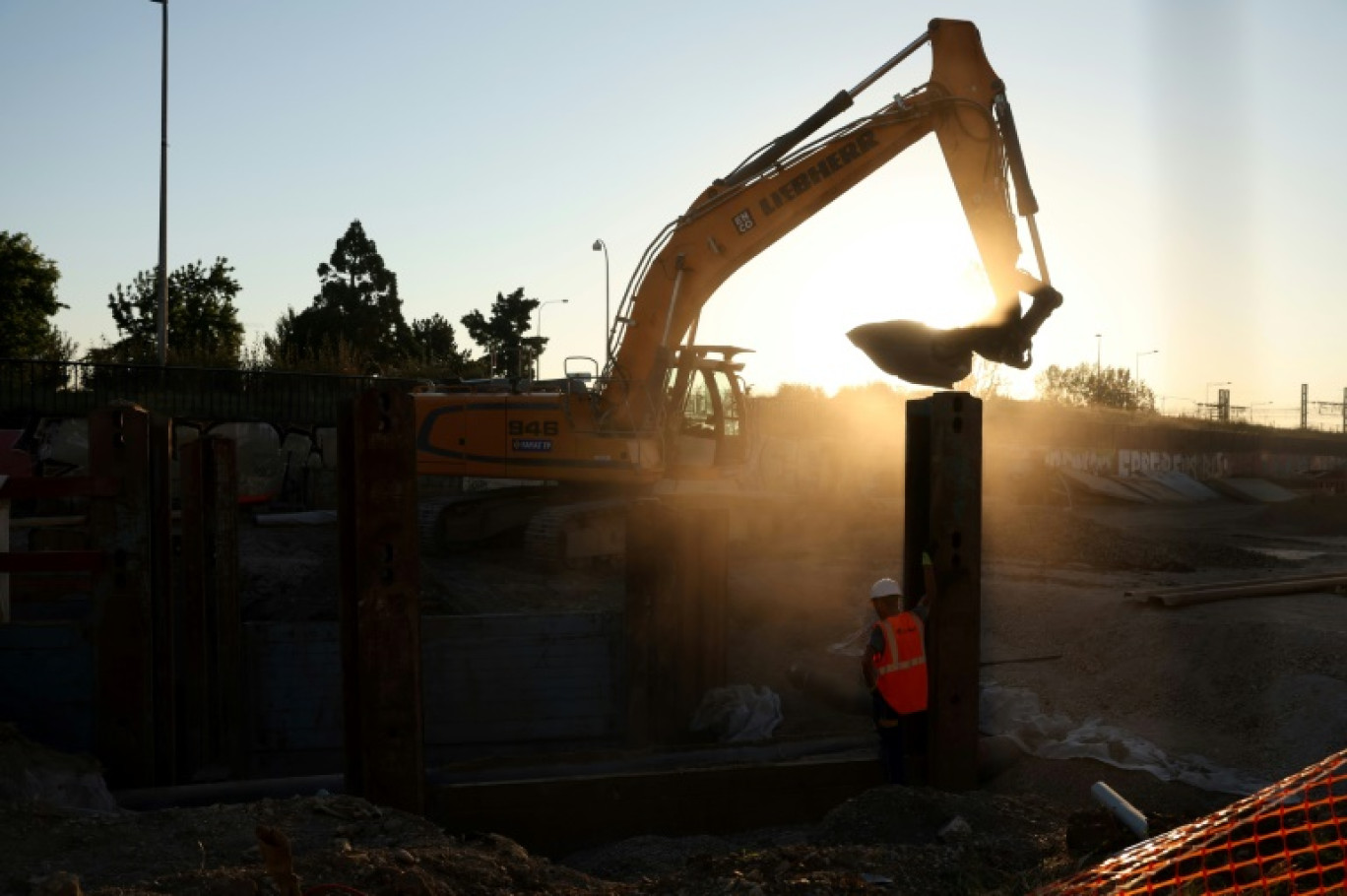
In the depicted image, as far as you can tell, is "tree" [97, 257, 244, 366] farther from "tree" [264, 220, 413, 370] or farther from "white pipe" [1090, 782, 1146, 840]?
"white pipe" [1090, 782, 1146, 840]

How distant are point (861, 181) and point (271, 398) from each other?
694 inches

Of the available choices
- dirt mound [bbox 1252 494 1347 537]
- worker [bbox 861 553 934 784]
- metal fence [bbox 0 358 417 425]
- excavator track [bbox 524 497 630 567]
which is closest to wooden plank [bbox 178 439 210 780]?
worker [bbox 861 553 934 784]

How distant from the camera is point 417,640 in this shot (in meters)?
6.52

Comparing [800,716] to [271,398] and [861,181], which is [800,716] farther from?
[271,398]

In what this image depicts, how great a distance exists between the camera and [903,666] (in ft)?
23.7

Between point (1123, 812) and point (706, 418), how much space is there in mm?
9577

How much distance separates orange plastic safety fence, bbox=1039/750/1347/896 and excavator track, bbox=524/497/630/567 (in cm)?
1064

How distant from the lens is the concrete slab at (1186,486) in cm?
3231

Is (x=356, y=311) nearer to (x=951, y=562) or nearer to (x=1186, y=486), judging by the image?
(x=1186, y=486)

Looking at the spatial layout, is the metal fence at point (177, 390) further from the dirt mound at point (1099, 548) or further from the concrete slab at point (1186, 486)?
the concrete slab at point (1186, 486)

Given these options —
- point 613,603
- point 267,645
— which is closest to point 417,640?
point 267,645

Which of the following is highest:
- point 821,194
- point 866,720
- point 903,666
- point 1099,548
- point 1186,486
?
point 821,194

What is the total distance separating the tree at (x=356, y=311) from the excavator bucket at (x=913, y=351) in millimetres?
33751

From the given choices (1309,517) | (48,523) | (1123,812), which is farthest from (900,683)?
(1309,517)
